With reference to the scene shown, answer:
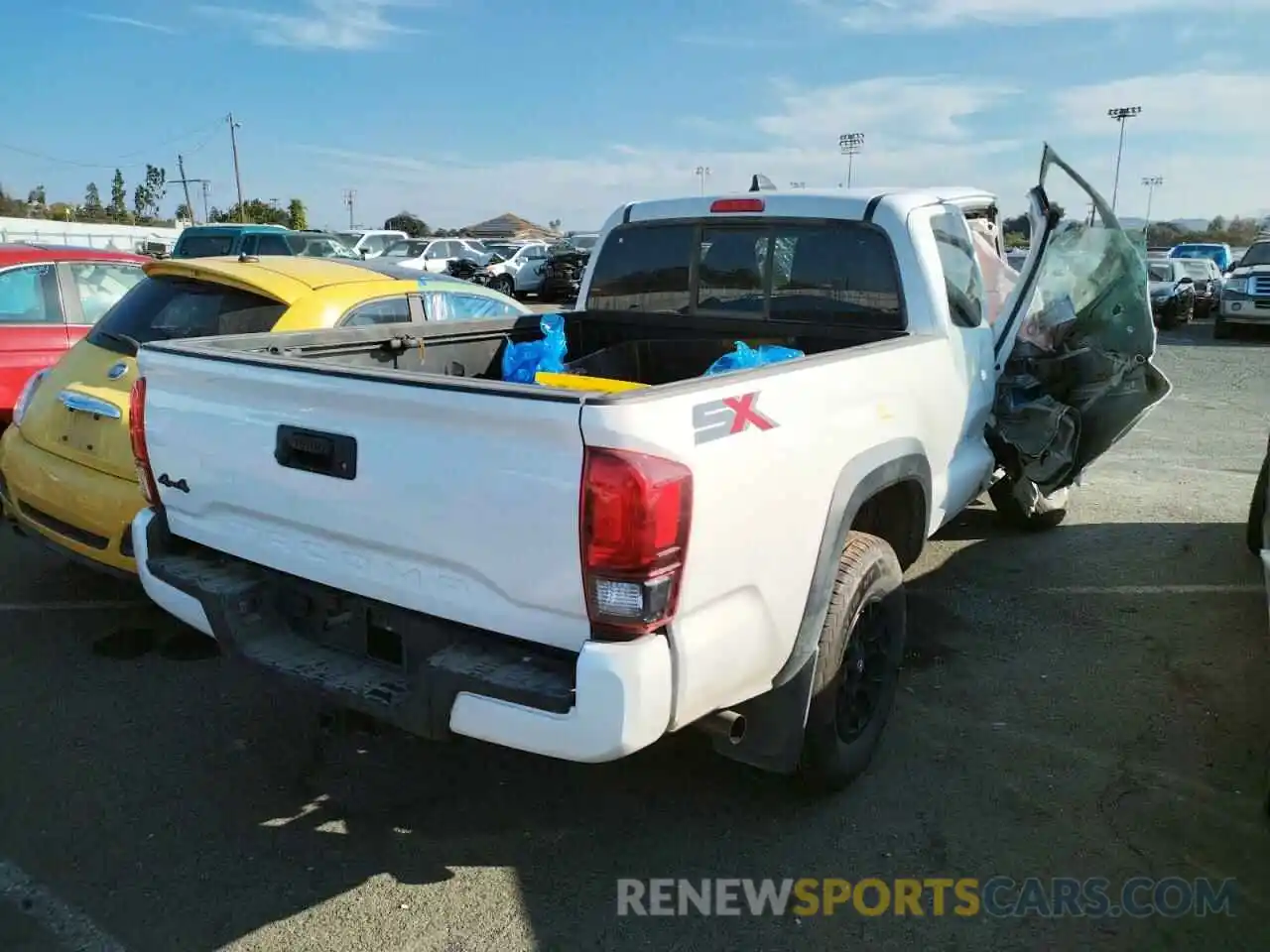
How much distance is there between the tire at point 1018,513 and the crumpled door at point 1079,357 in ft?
1.85

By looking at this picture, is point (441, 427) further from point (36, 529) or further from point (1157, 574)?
point (1157, 574)

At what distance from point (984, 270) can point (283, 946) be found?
467 centimetres

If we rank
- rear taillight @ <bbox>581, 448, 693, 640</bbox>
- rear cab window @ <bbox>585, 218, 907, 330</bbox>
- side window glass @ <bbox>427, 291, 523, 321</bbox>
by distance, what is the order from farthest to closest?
side window glass @ <bbox>427, 291, 523, 321</bbox> → rear cab window @ <bbox>585, 218, 907, 330</bbox> → rear taillight @ <bbox>581, 448, 693, 640</bbox>

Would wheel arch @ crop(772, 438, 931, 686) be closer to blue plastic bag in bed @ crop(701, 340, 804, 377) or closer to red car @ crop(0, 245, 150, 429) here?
blue plastic bag in bed @ crop(701, 340, 804, 377)

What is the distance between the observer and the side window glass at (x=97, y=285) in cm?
674

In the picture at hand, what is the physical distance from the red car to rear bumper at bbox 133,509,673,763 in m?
3.87

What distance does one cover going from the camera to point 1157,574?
5.44m

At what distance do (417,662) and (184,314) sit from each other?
10.3 ft

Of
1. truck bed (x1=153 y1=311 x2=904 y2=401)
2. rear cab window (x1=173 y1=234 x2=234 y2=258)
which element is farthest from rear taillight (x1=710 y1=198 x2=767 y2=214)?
rear cab window (x1=173 y1=234 x2=234 y2=258)

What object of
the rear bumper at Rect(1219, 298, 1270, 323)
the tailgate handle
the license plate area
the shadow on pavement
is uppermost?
the tailgate handle

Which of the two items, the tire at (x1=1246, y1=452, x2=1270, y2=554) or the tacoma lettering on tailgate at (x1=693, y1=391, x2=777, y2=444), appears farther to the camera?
the tire at (x1=1246, y1=452, x2=1270, y2=554)

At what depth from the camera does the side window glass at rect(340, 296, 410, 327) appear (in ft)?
16.4

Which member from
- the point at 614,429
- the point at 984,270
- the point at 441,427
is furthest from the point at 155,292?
the point at 984,270

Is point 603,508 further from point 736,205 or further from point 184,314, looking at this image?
point 184,314
